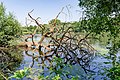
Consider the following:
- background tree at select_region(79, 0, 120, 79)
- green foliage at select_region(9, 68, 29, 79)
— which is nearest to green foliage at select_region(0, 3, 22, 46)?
background tree at select_region(79, 0, 120, 79)

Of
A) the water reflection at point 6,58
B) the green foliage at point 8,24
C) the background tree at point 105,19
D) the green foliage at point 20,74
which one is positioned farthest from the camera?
the green foliage at point 8,24

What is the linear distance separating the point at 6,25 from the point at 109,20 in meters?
26.2

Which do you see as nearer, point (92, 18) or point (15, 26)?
point (92, 18)

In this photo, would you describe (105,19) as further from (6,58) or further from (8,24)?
(8,24)

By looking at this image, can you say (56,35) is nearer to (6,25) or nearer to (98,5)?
(98,5)

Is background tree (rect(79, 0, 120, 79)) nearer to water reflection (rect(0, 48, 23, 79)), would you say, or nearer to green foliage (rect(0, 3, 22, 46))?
water reflection (rect(0, 48, 23, 79))

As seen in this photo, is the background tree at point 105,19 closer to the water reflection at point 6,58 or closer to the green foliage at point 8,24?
the water reflection at point 6,58

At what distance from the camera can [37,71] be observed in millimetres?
4609

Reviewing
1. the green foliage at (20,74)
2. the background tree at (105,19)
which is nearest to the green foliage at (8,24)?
the background tree at (105,19)

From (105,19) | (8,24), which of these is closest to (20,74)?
(105,19)

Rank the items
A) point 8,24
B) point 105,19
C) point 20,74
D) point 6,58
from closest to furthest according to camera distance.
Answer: point 20,74 → point 6,58 → point 105,19 → point 8,24

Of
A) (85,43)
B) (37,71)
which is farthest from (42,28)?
(37,71)

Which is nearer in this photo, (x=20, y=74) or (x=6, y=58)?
(x=20, y=74)

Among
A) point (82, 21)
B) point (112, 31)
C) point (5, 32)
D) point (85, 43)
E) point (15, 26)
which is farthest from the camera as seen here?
point (15, 26)
